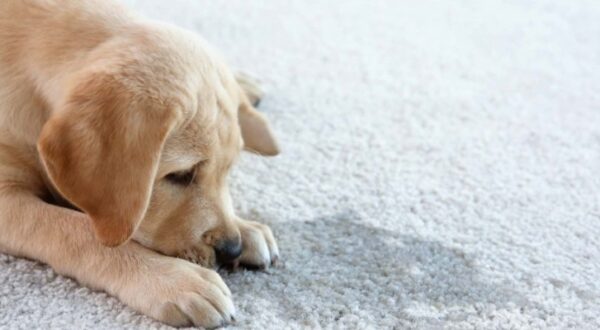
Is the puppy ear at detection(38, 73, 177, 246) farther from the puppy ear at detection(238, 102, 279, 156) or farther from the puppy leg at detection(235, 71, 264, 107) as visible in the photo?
the puppy leg at detection(235, 71, 264, 107)

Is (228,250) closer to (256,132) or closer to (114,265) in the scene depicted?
(114,265)

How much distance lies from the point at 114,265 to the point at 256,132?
57cm

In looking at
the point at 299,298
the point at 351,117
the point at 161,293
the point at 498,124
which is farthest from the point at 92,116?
the point at 498,124

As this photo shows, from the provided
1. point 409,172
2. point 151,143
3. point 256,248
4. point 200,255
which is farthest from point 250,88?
point 151,143

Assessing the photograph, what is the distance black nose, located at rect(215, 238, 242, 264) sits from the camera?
1979 millimetres

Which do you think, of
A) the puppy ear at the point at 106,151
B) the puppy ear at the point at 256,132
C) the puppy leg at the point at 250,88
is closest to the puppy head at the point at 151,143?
the puppy ear at the point at 106,151

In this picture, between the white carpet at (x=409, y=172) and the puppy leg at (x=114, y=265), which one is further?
the white carpet at (x=409, y=172)

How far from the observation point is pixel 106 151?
1.72m

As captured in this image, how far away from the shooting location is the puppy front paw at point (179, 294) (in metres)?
1.79

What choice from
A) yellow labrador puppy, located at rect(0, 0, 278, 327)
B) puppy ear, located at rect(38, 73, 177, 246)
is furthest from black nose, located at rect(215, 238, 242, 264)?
puppy ear, located at rect(38, 73, 177, 246)

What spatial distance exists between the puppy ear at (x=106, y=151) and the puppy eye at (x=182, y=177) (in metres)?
0.14

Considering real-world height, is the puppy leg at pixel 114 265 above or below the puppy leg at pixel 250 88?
above

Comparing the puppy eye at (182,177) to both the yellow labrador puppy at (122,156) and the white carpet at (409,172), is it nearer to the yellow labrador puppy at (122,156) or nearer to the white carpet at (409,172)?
the yellow labrador puppy at (122,156)

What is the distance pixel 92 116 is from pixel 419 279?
0.86 m
